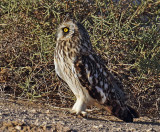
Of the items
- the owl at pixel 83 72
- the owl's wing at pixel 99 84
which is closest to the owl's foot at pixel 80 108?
the owl at pixel 83 72

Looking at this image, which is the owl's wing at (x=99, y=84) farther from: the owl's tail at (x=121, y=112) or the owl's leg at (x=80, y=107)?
the owl's leg at (x=80, y=107)

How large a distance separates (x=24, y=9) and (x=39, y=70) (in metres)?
0.65

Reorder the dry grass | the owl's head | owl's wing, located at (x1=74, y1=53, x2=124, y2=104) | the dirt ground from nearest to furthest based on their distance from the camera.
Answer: the dirt ground, owl's wing, located at (x1=74, y1=53, x2=124, y2=104), the owl's head, the dry grass

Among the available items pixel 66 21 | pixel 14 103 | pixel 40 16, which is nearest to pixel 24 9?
pixel 40 16

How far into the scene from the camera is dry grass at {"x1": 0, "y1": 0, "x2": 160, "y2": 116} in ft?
11.8

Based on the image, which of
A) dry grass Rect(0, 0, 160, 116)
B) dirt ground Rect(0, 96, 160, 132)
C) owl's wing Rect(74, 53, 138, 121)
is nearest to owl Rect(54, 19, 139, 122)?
owl's wing Rect(74, 53, 138, 121)

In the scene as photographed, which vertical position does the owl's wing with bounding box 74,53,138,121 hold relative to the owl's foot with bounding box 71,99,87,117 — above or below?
above

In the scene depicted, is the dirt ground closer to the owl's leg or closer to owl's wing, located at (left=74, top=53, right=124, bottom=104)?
the owl's leg

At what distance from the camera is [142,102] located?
3.81 metres

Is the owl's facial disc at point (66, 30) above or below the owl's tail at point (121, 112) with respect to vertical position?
above

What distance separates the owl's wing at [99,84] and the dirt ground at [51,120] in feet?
0.42

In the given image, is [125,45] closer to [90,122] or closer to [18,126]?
[90,122]

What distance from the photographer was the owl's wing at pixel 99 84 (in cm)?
315

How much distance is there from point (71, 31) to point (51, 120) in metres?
0.87
